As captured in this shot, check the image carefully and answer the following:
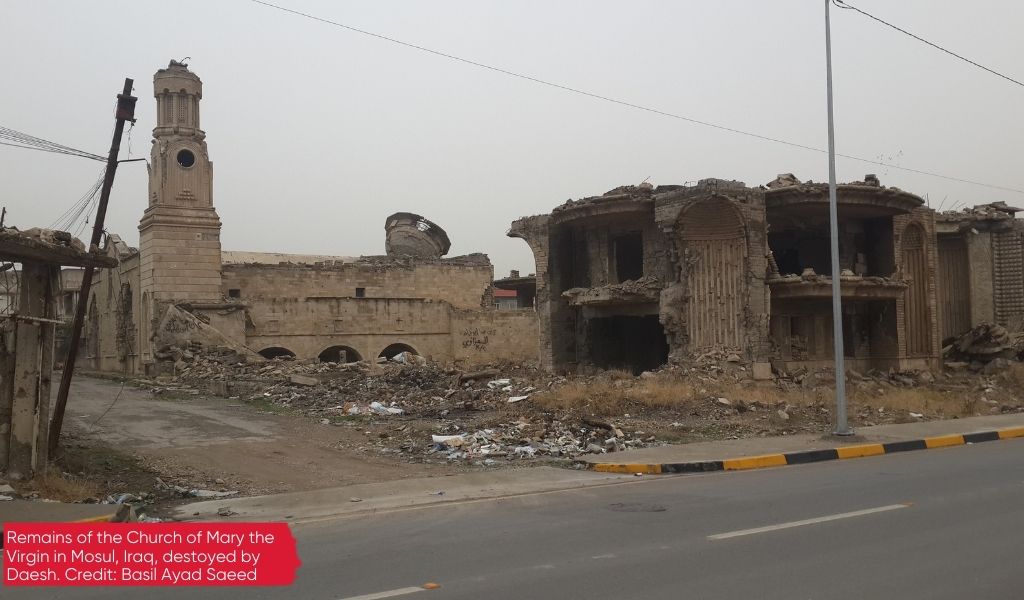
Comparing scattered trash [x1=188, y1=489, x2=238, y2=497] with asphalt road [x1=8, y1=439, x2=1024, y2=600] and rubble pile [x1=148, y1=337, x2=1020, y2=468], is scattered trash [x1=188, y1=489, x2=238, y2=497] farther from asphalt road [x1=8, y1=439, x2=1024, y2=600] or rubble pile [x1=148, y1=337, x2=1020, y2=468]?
rubble pile [x1=148, y1=337, x2=1020, y2=468]

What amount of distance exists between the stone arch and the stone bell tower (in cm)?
554

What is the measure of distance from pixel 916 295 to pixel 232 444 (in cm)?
2107

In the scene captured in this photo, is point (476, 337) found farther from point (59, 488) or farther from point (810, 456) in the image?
point (59, 488)

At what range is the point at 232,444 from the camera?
13844mm

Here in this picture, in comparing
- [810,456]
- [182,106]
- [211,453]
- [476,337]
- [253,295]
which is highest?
[182,106]

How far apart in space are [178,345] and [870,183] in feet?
75.7

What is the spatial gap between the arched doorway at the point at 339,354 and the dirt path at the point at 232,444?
14.2 meters

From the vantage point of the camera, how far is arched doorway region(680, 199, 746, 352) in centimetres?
2136

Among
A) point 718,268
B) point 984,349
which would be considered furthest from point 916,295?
point 718,268

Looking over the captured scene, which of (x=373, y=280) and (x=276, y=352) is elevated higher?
(x=373, y=280)

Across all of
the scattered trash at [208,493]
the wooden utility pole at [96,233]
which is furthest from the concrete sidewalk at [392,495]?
the wooden utility pole at [96,233]

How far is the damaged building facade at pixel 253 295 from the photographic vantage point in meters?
30.8
